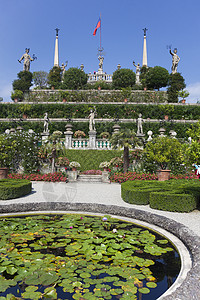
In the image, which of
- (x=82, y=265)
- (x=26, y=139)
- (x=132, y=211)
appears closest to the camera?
(x=82, y=265)

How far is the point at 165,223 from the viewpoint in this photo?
597 cm

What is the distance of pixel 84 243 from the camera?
491 cm

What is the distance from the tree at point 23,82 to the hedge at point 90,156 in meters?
21.1

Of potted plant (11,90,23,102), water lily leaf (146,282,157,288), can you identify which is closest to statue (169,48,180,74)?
potted plant (11,90,23,102)

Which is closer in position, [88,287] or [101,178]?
[88,287]

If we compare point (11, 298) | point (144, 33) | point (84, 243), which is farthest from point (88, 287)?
point (144, 33)

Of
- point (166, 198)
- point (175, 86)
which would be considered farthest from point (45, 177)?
point (175, 86)

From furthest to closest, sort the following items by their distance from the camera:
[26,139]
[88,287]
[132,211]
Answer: [26,139] → [132,211] → [88,287]

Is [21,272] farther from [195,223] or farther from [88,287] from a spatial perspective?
[195,223]

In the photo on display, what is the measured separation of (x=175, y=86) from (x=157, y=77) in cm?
628

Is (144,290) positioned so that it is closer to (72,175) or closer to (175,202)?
(175,202)

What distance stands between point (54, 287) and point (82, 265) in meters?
0.70

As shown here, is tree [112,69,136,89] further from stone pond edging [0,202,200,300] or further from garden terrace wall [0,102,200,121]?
stone pond edging [0,202,200,300]

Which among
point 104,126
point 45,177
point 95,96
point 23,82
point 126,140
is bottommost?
point 45,177
